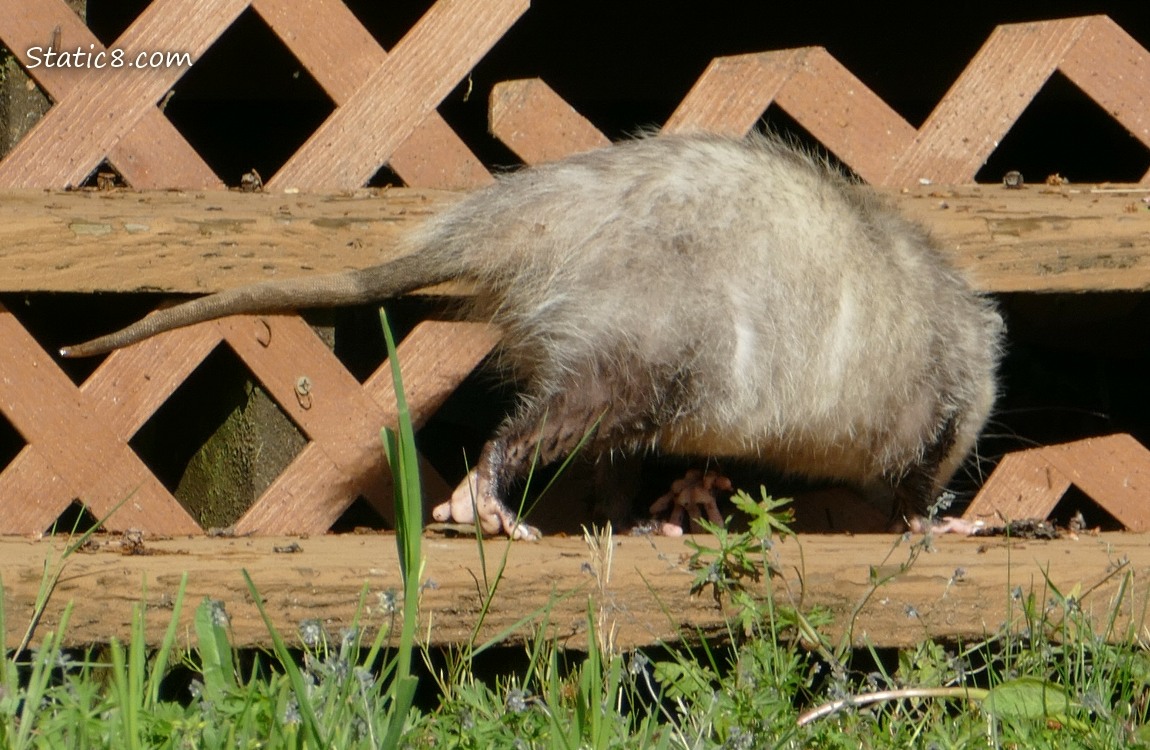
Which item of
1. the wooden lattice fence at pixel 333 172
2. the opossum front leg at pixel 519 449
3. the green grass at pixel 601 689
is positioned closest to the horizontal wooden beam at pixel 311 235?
the wooden lattice fence at pixel 333 172

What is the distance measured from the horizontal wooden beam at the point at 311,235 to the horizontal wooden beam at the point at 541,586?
0.49 m

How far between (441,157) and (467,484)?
2.14ft

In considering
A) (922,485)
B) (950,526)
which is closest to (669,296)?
(950,526)

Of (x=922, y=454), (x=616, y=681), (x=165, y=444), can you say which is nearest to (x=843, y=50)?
(x=922, y=454)

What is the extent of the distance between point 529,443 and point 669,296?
1.25ft

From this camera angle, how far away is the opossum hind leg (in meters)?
2.58

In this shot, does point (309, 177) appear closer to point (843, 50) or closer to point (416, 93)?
point (416, 93)

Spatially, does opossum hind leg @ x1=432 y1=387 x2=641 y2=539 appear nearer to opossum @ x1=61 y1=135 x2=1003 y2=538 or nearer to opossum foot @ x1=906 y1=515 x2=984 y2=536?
opossum @ x1=61 y1=135 x2=1003 y2=538

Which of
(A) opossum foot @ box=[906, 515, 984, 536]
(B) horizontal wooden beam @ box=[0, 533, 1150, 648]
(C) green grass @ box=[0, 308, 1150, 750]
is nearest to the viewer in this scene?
(C) green grass @ box=[0, 308, 1150, 750]

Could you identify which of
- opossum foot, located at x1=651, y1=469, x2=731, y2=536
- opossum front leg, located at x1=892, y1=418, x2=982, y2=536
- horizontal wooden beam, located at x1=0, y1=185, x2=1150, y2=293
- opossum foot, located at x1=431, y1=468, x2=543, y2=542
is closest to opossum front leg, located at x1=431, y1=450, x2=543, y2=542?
opossum foot, located at x1=431, y1=468, x2=543, y2=542

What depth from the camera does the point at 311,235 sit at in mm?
2611

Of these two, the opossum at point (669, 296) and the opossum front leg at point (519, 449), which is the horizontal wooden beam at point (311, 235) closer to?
the opossum at point (669, 296)

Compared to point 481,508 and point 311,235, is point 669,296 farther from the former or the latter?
point 311,235

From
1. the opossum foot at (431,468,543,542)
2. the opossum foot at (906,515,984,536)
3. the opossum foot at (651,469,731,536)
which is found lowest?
the opossum foot at (431,468,543,542)
